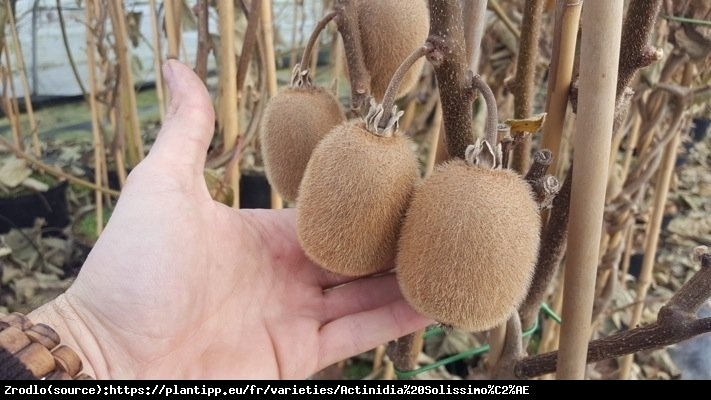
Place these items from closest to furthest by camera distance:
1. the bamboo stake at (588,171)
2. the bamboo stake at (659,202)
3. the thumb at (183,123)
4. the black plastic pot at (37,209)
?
the bamboo stake at (588,171), the thumb at (183,123), the bamboo stake at (659,202), the black plastic pot at (37,209)

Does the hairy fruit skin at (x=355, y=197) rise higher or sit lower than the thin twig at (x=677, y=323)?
higher

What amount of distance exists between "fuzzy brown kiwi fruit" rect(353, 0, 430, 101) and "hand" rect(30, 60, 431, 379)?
224 millimetres

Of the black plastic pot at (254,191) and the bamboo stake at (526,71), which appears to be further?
the black plastic pot at (254,191)

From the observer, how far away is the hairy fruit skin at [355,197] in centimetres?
55

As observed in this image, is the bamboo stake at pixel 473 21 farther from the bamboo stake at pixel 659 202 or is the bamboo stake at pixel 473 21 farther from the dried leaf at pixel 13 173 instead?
the dried leaf at pixel 13 173

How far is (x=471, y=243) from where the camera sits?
1.69 feet

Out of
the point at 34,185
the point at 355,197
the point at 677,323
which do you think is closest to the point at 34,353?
the point at 355,197

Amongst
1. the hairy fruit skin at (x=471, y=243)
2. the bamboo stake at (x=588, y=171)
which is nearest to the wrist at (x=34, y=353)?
the hairy fruit skin at (x=471, y=243)

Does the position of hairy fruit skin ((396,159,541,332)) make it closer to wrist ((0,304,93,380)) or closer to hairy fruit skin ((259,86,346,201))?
hairy fruit skin ((259,86,346,201))

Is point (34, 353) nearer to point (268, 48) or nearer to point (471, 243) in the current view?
point (471, 243)

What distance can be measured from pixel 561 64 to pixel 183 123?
0.43 metres

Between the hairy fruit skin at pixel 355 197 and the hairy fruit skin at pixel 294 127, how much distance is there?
0.08 metres

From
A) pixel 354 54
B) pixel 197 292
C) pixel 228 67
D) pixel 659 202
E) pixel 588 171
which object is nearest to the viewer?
pixel 588 171

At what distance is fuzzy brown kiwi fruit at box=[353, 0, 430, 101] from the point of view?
0.67 m
